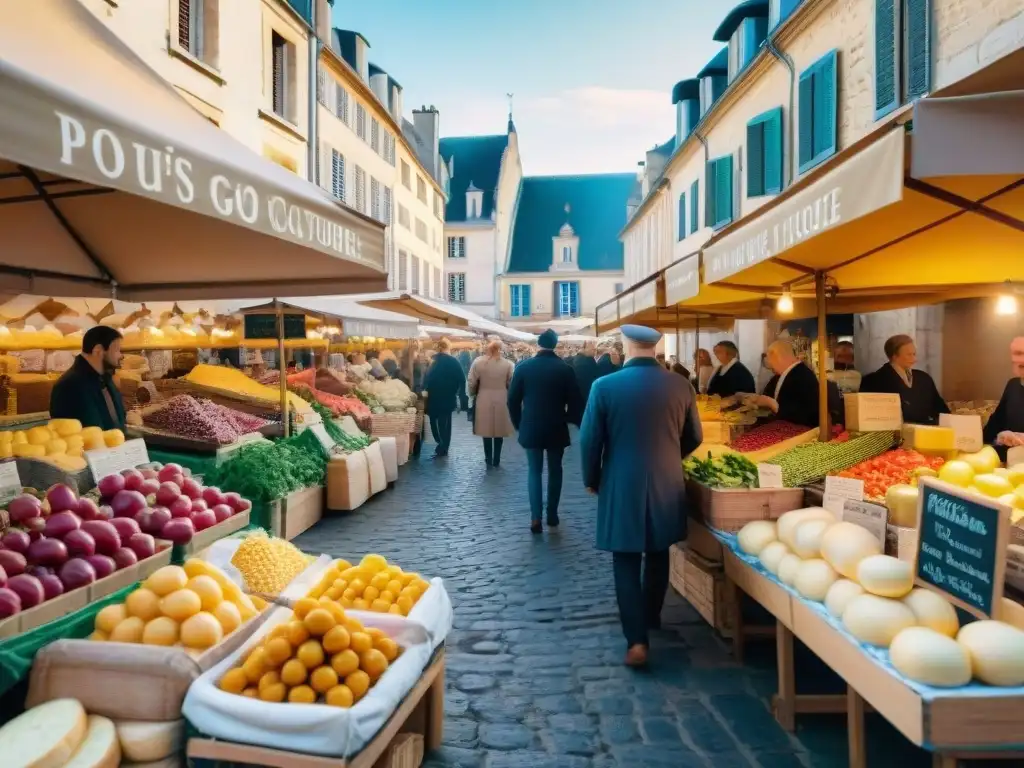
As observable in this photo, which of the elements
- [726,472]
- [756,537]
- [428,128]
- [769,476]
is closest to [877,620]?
[756,537]

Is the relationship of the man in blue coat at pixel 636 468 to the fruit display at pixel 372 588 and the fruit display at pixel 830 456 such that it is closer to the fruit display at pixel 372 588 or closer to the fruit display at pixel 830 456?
the fruit display at pixel 830 456

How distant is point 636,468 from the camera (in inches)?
173

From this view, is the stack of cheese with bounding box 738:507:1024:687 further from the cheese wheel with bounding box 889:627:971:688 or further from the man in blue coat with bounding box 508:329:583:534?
the man in blue coat with bounding box 508:329:583:534

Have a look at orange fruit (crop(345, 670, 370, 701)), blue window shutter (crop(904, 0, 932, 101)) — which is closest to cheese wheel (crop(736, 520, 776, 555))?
orange fruit (crop(345, 670, 370, 701))

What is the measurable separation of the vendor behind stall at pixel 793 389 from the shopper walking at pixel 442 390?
20.8 feet

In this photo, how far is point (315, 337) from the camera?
13516 millimetres

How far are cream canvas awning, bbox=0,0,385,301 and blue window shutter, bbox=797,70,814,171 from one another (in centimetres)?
936

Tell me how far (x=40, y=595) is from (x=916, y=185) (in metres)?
3.97

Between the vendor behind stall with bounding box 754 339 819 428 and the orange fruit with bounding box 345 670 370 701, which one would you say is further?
the vendor behind stall with bounding box 754 339 819 428

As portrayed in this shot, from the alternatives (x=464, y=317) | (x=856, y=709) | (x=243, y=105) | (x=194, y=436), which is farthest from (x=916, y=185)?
(x=243, y=105)

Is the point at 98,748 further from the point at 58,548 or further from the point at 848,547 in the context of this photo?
the point at 848,547

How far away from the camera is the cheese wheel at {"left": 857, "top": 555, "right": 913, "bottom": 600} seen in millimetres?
3070

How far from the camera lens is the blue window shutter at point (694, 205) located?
19.7 m

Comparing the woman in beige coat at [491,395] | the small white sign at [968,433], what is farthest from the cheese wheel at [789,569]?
the woman in beige coat at [491,395]
